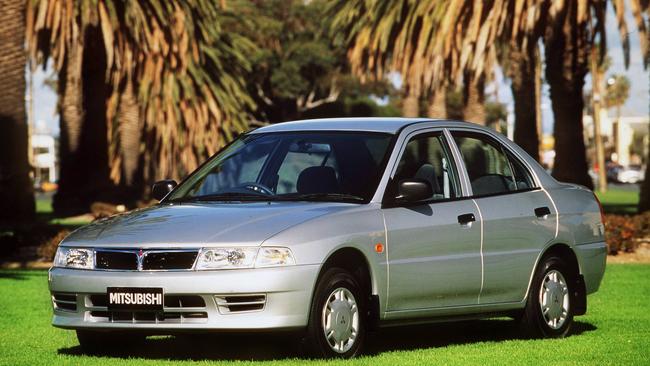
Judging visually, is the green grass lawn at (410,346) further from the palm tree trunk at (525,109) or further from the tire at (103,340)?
Answer: the palm tree trunk at (525,109)

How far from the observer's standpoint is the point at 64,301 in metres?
9.55

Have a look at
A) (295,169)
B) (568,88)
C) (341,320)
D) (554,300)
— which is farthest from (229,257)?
(568,88)

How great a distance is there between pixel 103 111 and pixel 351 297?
2894 cm

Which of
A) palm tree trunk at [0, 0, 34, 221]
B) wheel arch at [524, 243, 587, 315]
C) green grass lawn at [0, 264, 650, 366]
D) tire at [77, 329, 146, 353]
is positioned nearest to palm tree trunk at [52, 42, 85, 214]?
palm tree trunk at [0, 0, 34, 221]

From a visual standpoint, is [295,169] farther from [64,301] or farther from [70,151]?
[70,151]

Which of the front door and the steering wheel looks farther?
the steering wheel

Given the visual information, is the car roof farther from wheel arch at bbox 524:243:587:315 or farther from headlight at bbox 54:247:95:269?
headlight at bbox 54:247:95:269

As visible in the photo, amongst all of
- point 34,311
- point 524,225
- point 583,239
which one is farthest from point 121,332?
point 34,311

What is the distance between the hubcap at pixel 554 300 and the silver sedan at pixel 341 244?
12mm

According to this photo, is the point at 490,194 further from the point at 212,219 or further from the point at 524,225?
the point at 212,219

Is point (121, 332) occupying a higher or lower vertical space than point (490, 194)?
lower

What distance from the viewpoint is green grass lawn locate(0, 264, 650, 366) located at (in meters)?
9.71

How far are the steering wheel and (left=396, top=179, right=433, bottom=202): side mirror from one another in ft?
2.86

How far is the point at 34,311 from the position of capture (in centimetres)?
1407
